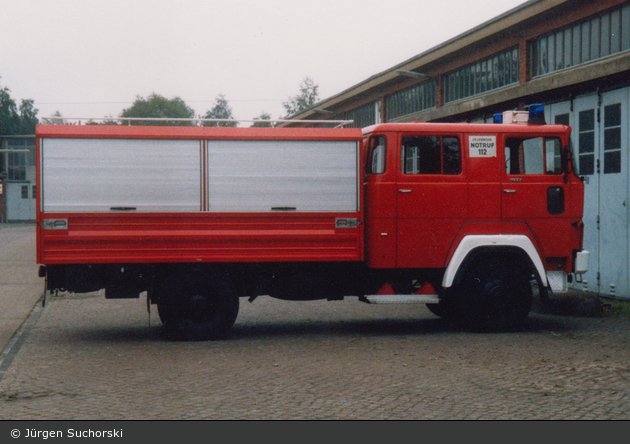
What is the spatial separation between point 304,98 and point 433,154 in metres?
89.6

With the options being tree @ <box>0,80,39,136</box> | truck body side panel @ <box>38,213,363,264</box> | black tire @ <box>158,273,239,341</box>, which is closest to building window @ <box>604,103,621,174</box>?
truck body side panel @ <box>38,213,363,264</box>

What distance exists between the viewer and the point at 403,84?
82.5ft

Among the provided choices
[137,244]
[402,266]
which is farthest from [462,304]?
[137,244]

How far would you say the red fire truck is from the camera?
9.15 m

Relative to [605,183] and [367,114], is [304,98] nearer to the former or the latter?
[367,114]

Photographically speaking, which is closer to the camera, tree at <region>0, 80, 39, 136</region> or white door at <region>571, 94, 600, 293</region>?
white door at <region>571, 94, 600, 293</region>

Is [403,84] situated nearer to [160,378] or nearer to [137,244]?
[137,244]

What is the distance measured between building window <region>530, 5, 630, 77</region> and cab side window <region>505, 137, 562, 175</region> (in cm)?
494

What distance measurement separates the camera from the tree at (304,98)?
3856 inches

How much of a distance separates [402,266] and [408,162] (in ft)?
4.28

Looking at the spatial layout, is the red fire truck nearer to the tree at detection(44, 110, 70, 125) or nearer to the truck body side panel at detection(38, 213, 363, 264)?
the truck body side panel at detection(38, 213, 363, 264)

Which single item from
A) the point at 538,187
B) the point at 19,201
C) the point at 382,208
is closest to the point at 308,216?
the point at 382,208

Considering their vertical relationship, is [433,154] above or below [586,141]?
below

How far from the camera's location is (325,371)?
7652 millimetres
